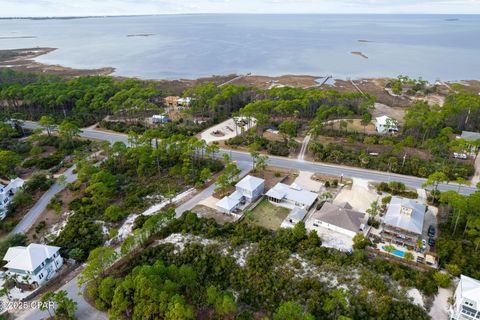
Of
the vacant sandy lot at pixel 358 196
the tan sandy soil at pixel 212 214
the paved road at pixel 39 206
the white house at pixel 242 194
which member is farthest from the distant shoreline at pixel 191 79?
the tan sandy soil at pixel 212 214

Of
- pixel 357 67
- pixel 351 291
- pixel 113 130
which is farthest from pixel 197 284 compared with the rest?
pixel 357 67

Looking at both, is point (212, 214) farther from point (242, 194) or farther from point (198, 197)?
point (242, 194)

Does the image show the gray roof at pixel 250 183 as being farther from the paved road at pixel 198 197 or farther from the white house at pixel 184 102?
the white house at pixel 184 102

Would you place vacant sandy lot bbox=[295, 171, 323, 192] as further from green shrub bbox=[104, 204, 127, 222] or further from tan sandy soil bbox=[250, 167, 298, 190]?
green shrub bbox=[104, 204, 127, 222]

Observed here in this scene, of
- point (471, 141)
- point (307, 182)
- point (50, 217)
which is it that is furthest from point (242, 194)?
point (471, 141)

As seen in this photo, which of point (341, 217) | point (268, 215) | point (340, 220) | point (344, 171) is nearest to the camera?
point (340, 220)

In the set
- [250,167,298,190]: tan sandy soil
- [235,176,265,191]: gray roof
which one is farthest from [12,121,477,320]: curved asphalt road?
[235,176,265,191]: gray roof
